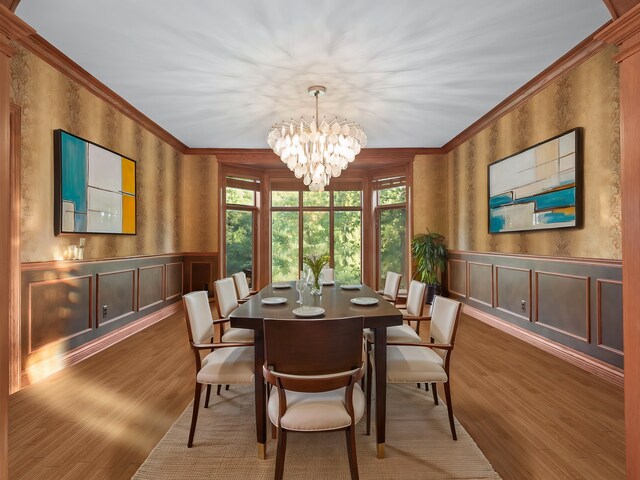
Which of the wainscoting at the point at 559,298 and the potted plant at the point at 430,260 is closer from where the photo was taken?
the wainscoting at the point at 559,298

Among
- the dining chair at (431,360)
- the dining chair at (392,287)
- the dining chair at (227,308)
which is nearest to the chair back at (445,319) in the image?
the dining chair at (431,360)

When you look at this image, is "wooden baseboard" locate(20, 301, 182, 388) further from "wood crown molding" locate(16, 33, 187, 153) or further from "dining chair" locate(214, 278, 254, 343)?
"wood crown molding" locate(16, 33, 187, 153)

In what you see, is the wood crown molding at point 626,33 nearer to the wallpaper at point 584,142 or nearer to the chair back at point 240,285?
the wallpaper at point 584,142

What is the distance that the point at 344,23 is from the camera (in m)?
3.00

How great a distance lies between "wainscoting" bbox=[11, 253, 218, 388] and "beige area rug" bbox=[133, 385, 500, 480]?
1.68 metres

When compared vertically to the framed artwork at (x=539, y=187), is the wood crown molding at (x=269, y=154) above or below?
above

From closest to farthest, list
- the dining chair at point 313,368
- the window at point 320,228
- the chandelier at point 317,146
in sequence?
the dining chair at point 313,368 < the chandelier at point 317,146 < the window at point 320,228

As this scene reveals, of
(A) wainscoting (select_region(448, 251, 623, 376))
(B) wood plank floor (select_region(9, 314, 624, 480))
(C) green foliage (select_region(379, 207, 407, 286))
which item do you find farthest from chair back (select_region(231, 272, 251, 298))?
(C) green foliage (select_region(379, 207, 407, 286))

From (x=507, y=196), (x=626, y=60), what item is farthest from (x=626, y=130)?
(x=507, y=196)

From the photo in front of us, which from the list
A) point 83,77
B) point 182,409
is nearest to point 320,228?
point 83,77

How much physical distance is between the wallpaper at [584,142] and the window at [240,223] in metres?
4.41

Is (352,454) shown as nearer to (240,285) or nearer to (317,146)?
(240,285)

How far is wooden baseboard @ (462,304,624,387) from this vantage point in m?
3.14

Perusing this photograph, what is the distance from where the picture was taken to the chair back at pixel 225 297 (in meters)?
3.30
